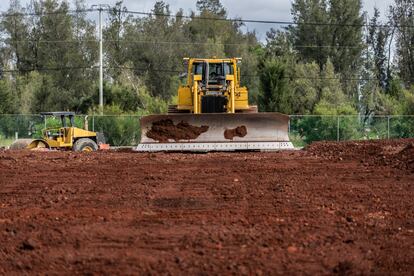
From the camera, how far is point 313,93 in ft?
177

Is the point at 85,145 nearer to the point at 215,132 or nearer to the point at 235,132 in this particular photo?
the point at 215,132

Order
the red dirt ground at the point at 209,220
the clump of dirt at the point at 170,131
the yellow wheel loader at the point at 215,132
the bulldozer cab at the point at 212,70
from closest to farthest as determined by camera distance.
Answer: the red dirt ground at the point at 209,220 → the yellow wheel loader at the point at 215,132 → the clump of dirt at the point at 170,131 → the bulldozer cab at the point at 212,70

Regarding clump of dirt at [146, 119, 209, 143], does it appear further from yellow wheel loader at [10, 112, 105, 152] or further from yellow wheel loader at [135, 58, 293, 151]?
yellow wheel loader at [10, 112, 105, 152]

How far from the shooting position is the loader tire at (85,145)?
86.2 ft

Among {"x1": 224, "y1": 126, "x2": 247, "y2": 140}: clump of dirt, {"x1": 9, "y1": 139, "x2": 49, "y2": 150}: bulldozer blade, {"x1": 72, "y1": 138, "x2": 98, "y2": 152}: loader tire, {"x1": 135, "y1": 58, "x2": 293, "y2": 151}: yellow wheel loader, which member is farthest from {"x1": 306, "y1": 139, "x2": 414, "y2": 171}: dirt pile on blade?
{"x1": 9, "y1": 139, "x2": 49, "y2": 150}: bulldozer blade

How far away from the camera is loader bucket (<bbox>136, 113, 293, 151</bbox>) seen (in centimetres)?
1897

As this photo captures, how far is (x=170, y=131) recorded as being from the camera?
1902 centimetres

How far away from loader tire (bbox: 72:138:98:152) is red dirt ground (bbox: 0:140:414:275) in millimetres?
12262

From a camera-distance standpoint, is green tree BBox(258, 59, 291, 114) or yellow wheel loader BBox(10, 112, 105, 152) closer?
yellow wheel loader BBox(10, 112, 105, 152)

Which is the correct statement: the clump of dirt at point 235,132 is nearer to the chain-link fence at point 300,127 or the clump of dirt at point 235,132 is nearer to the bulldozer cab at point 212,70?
the bulldozer cab at point 212,70

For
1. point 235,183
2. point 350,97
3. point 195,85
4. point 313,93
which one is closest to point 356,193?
point 235,183

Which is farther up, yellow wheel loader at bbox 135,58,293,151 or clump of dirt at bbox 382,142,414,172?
yellow wheel loader at bbox 135,58,293,151

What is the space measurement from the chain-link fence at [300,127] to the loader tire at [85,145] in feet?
37.8

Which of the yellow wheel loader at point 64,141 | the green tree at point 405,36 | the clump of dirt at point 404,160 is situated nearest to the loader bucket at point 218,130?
the clump of dirt at point 404,160
